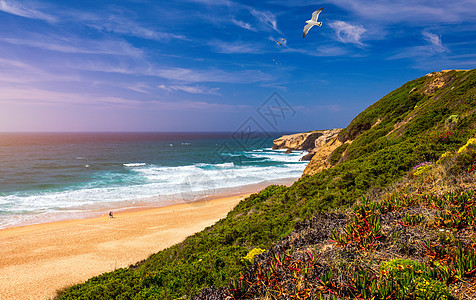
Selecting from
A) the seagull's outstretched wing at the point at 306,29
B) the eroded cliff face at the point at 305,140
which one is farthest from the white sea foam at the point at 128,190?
the eroded cliff face at the point at 305,140

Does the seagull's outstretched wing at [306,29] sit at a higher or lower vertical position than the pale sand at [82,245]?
higher

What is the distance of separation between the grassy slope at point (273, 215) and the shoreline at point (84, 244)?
18.8 feet

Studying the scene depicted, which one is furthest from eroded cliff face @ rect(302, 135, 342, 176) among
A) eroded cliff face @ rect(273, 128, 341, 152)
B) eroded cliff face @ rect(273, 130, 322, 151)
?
eroded cliff face @ rect(273, 130, 322, 151)

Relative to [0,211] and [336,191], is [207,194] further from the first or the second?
[336,191]

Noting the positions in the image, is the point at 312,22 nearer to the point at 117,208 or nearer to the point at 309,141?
the point at 117,208

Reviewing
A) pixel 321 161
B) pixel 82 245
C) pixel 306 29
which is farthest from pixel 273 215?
pixel 82 245

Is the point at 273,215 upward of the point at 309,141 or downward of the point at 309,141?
downward

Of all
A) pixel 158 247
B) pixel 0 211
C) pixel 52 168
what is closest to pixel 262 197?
pixel 158 247

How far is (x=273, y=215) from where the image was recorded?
8469 mm

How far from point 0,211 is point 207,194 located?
21.4 m

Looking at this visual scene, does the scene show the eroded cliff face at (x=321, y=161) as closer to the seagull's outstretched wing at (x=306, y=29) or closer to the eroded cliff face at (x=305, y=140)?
the seagull's outstretched wing at (x=306, y=29)

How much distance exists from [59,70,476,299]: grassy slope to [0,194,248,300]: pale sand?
18.8 ft

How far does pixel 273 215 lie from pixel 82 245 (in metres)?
15.5

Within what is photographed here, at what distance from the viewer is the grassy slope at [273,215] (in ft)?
16.4
